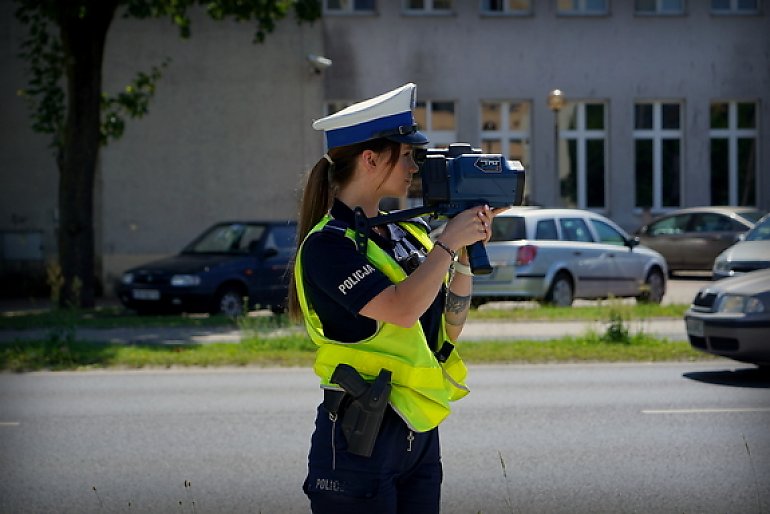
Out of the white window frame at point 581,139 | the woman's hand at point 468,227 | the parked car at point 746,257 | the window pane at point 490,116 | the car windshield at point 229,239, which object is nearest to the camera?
the woman's hand at point 468,227

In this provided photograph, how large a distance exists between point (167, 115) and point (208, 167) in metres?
1.53

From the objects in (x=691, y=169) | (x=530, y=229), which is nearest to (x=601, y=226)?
(x=530, y=229)

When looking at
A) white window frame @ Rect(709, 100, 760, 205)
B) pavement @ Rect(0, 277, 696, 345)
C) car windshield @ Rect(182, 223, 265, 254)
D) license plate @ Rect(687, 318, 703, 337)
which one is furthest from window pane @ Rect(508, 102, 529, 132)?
license plate @ Rect(687, 318, 703, 337)

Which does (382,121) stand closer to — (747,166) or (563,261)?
(563,261)

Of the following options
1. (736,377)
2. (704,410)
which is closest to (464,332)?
(736,377)

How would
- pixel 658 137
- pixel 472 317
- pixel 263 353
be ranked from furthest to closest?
pixel 658 137 → pixel 472 317 → pixel 263 353

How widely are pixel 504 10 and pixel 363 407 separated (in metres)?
27.8

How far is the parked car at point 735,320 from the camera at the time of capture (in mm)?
11109

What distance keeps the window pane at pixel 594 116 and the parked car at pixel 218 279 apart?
12.3m

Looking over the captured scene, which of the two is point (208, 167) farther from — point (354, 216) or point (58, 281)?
point (354, 216)

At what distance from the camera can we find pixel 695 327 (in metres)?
11.7

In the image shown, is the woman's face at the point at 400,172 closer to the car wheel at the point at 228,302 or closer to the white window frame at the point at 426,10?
the car wheel at the point at 228,302

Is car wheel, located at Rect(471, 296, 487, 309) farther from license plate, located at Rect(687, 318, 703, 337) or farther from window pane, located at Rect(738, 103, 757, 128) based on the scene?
window pane, located at Rect(738, 103, 757, 128)

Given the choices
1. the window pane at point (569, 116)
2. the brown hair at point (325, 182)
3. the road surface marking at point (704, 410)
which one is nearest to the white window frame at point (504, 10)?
the window pane at point (569, 116)
